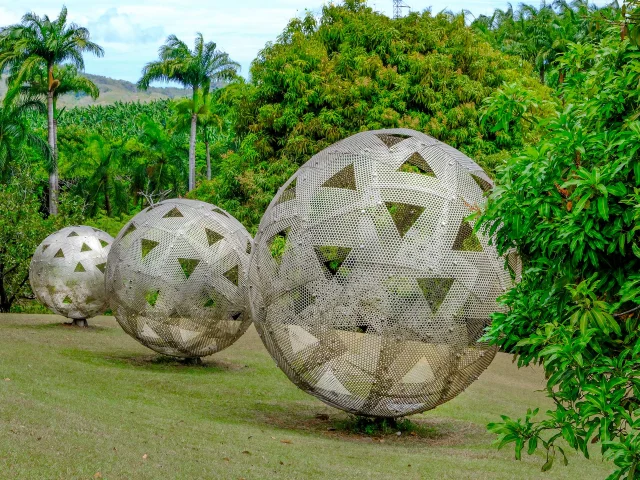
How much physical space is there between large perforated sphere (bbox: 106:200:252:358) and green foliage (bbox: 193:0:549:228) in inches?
360

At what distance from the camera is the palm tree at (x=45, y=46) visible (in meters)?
45.5

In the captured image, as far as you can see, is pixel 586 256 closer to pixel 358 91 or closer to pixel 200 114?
pixel 358 91

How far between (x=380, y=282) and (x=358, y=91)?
1612 centimetres

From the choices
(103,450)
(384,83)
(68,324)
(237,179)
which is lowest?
(68,324)

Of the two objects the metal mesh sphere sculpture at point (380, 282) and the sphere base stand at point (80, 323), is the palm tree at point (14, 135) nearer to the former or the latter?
the sphere base stand at point (80, 323)

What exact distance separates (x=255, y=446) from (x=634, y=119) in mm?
7524

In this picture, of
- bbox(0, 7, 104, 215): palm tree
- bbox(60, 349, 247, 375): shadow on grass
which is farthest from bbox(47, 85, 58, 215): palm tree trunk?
bbox(60, 349, 247, 375): shadow on grass

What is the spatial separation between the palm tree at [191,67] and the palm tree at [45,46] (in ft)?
18.8

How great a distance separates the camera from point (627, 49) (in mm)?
5887

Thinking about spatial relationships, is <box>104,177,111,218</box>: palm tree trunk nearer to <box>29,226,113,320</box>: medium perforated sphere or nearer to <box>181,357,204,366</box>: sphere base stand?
<box>29,226,113,320</box>: medium perforated sphere

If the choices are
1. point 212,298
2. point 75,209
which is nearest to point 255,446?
point 212,298

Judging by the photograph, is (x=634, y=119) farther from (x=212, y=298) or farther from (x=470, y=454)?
(x=212, y=298)

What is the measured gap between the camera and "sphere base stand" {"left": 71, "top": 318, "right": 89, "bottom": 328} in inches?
1074

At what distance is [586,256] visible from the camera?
18.2 feet
